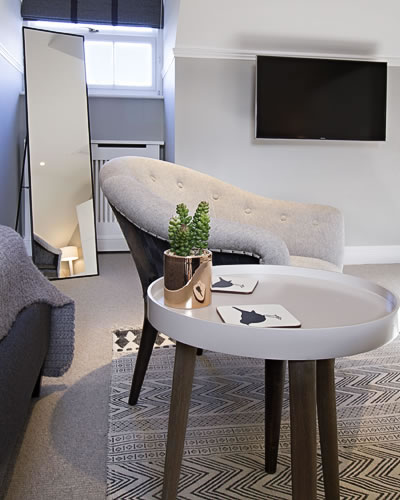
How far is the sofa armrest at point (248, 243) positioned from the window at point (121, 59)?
3235mm

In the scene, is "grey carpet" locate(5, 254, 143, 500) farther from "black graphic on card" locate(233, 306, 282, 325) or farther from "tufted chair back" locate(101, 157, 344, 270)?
"tufted chair back" locate(101, 157, 344, 270)

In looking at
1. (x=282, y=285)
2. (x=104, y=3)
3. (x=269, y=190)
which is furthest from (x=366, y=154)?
(x=282, y=285)

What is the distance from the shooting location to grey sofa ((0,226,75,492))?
1.04m

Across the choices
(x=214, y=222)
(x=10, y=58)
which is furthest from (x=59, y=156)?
(x=214, y=222)

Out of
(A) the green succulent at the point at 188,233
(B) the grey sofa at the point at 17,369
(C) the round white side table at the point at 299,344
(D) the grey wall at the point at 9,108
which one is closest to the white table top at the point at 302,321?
(C) the round white side table at the point at 299,344

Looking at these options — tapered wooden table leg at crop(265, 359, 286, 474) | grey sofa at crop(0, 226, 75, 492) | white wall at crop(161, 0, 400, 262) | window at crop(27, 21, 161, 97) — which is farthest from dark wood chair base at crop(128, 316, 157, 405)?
window at crop(27, 21, 161, 97)

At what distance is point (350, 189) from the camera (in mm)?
3988

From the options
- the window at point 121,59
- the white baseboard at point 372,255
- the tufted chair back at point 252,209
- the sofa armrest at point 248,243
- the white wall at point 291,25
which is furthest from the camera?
the window at point 121,59

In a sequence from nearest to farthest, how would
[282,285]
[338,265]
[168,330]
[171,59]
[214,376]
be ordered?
[168,330], [282,285], [214,376], [338,265], [171,59]

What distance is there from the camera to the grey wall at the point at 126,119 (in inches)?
171

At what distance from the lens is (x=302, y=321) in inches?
38.4

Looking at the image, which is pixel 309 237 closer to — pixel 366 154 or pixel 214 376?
pixel 214 376

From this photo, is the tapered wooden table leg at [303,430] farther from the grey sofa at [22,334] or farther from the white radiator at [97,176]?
the white radiator at [97,176]

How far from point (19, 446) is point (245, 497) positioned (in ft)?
2.04
